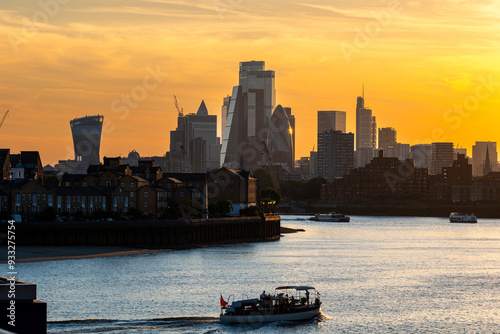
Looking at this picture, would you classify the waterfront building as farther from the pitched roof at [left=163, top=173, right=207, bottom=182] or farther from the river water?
the river water

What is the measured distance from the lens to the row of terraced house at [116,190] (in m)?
128

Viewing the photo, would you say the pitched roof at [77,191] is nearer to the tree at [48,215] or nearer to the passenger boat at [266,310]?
the tree at [48,215]

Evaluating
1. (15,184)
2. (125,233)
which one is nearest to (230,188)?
(15,184)

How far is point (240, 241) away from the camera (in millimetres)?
135875

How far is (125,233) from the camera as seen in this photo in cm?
11494

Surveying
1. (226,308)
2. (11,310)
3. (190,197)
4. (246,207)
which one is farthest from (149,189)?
(11,310)

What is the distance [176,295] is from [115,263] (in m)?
26.9

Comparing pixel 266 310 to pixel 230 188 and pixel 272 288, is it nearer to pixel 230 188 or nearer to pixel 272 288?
pixel 272 288

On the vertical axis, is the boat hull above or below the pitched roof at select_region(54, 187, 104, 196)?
below

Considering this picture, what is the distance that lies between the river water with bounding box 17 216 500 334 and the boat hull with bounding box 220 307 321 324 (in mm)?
622

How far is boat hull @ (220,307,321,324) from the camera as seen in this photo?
55.7 m

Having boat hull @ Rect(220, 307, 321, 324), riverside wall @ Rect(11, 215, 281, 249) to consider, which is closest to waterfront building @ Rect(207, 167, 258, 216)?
riverside wall @ Rect(11, 215, 281, 249)

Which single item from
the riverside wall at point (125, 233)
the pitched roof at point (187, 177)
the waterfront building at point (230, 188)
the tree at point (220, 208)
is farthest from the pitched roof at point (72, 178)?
the riverside wall at point (125, 233)

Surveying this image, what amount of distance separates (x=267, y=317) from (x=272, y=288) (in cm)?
1511
